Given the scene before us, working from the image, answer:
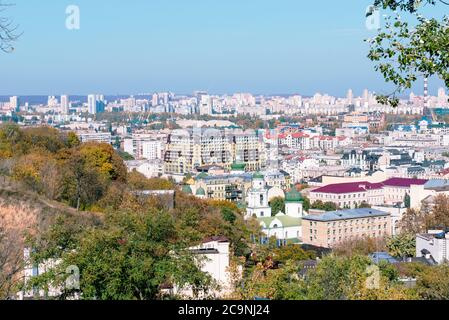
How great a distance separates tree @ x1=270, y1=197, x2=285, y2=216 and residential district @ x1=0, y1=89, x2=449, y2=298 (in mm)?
73

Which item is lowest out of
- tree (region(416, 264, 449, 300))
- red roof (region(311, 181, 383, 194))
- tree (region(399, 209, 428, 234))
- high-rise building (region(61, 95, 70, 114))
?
red roof (region(311, 181, 383, 194))

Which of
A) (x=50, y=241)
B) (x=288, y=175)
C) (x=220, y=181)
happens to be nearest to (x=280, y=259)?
(x=50, y=241)

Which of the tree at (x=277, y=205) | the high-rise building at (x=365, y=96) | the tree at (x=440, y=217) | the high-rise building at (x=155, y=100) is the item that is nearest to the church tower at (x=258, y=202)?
the tree at (x=277, y=205)

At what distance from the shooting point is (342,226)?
23.2 meters

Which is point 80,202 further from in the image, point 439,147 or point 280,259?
point 439,147

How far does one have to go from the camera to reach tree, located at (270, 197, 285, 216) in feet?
83.0

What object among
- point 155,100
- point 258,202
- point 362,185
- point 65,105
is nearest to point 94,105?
point 65,105

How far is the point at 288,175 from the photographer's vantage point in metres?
38.4

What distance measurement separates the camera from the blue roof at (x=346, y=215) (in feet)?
74.6

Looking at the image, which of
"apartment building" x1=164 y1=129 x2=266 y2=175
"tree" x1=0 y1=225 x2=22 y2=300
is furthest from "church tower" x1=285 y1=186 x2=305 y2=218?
"apartment building" x1=164 y1=129 x2=266 y2=175

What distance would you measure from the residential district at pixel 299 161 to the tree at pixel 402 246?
288mm

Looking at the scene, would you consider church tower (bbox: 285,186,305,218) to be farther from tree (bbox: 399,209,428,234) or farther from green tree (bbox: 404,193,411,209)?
green tree (bbox: 404,193,411,209)

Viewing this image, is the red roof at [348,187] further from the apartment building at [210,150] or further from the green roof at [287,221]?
the apartment building at [210,150]

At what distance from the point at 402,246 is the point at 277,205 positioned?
10.2 m
